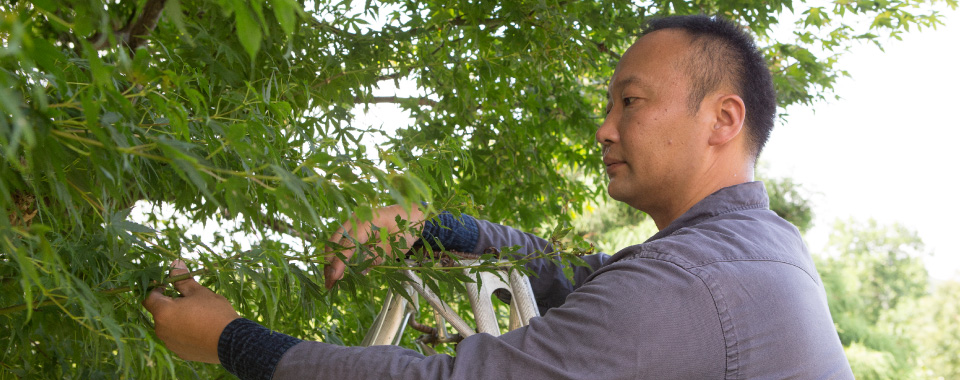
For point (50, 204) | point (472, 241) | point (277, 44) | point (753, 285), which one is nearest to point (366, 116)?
point (277, 44)

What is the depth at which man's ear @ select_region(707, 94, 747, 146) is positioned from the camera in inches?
56.3

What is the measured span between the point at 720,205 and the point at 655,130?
0.59ft

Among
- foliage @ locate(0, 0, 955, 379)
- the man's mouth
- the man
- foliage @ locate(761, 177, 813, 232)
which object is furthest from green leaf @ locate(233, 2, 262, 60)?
foliage @ locate(761, 177, 813, 232)

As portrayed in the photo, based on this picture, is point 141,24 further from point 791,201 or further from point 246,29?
point 791,201

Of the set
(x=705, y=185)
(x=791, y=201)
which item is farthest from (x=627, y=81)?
(x=791, y=201)

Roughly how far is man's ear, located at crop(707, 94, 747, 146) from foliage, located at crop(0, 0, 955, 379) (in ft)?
1.58

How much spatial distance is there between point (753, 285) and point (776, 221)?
0.32 m

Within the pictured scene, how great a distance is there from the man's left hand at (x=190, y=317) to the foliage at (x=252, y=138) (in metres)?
0.03

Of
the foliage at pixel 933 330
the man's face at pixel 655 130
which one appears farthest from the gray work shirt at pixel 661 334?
the foliage at pixel 933 330

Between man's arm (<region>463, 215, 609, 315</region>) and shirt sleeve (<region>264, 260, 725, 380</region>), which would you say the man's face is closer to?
man's arm (<region>463, 215, 609, 315</region>)

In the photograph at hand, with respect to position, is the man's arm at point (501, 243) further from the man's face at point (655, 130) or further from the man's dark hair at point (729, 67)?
the man's dark hair at point (729, 67)

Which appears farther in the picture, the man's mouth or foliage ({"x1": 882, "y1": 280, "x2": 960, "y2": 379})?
foliage ({"x1": 882, "y1": 280, "x2": 960, "y2": 379})

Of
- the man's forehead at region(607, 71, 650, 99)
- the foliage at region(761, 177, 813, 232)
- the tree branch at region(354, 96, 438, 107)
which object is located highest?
the tree branch at region(354, 96, 438, 107)

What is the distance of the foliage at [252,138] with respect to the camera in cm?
61
